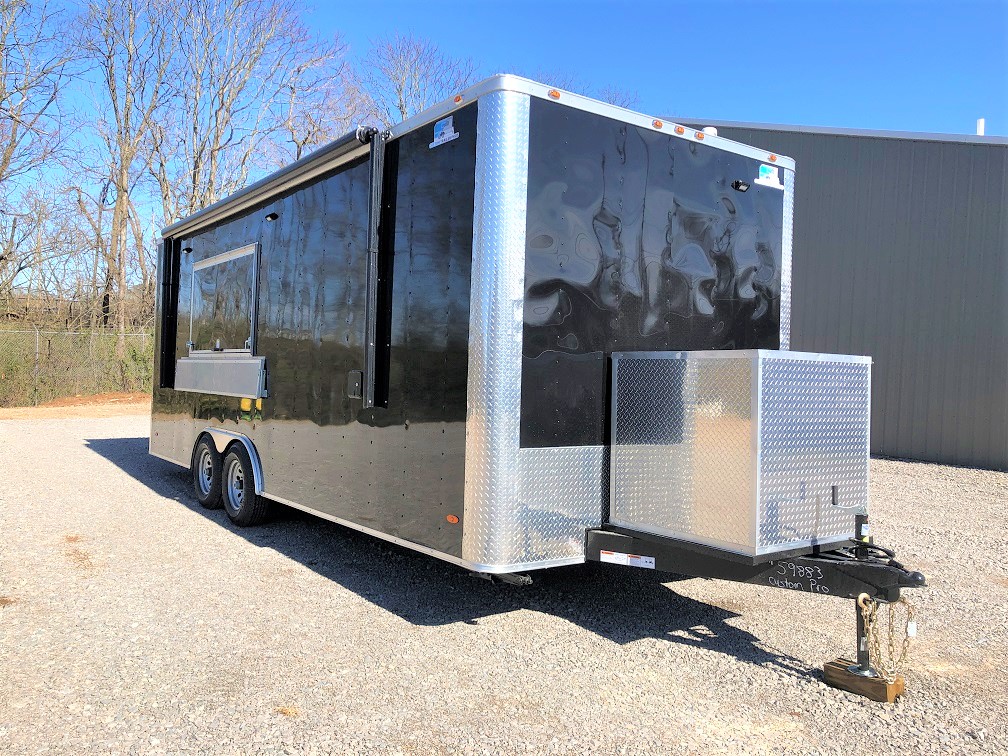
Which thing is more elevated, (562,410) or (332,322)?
(332,322)

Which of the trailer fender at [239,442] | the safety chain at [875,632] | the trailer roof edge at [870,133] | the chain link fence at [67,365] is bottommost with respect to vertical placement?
the safety chain at [875,632]

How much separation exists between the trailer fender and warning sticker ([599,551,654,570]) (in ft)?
10.3

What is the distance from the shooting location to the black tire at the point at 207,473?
718 cm

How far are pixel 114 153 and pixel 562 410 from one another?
2719 centimetres

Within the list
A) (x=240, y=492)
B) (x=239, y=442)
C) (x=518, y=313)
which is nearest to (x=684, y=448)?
(x=518, y=313)

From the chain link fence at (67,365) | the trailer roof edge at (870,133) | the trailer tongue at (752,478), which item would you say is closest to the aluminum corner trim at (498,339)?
the trailer tongue at (752,478)

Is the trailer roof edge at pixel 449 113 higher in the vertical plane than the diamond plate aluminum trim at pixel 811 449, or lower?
higher

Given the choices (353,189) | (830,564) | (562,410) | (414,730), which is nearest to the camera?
(414,730)

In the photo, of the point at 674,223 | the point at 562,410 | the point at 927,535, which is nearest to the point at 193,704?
the point at 562,410

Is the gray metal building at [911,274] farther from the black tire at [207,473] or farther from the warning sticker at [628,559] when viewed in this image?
the warning sticker at [628,559]

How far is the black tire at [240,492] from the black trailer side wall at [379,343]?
304mm

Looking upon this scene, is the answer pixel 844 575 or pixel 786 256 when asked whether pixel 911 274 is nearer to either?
pixel 786 256

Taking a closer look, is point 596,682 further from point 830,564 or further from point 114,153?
point 114,153

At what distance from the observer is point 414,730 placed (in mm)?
3131
